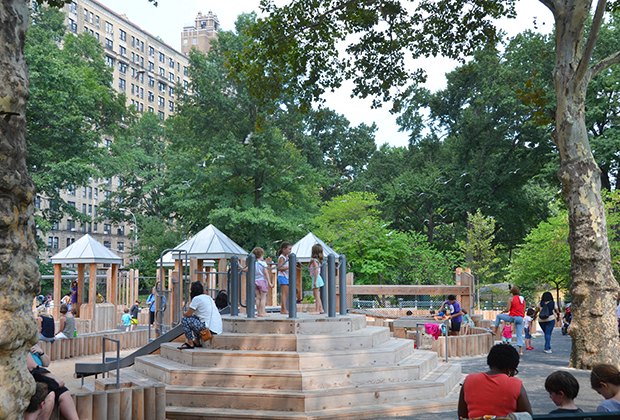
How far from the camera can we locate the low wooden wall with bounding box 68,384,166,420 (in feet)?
26.8

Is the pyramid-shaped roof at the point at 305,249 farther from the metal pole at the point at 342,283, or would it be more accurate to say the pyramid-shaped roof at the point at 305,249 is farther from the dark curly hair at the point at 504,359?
the dark curly hair at the point at 504,359

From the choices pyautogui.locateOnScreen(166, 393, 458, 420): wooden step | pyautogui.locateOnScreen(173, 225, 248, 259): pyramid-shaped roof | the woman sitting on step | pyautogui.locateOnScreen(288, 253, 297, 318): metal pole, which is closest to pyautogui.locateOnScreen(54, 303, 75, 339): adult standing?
pyautogui.locateOnScreen(173, 225, 248, 259): pyramid-shaped roof

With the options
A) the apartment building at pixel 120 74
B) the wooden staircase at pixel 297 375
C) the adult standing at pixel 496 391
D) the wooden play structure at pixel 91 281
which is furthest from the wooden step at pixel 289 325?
the apartment building at pixel 120 74

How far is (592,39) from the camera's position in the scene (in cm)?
1391

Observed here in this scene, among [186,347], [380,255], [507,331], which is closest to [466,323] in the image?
[507,331]

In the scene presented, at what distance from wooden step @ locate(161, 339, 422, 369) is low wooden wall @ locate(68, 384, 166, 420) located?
6.73 ft

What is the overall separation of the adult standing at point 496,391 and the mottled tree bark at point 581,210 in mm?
10335

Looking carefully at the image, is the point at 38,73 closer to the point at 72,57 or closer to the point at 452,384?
the point at 72,57

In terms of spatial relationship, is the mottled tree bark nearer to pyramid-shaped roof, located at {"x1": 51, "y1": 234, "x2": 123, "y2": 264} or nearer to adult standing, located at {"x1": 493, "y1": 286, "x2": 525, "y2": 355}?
adult standing, located at {"x1": 493, "y1": 286, "x2": 525, "y2": 355}

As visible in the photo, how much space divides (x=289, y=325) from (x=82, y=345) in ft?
33.1

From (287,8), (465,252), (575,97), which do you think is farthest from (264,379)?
(465,252)

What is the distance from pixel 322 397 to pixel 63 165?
108ft

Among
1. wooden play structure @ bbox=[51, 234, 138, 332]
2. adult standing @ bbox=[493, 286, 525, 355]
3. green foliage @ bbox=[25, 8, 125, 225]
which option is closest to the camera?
adult standing @ bbox=[493, 286, 525, 355]

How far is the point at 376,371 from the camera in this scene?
10969mm
